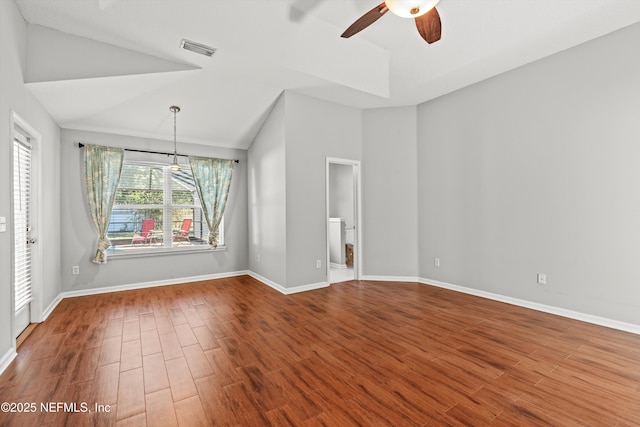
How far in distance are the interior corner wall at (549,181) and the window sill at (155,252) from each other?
13.9ft

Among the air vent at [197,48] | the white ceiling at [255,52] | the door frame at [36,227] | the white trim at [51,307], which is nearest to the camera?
the white ceiling at [255,52]

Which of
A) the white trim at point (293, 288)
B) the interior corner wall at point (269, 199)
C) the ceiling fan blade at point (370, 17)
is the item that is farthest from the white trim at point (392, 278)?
the ceiling fan blade at point (370, 17)

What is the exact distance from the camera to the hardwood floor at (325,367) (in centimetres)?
176

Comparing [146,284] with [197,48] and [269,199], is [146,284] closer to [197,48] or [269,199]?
[269,199]

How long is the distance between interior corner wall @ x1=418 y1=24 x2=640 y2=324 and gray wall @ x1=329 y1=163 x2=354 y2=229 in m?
2.41

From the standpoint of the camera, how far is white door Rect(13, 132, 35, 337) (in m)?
2.89

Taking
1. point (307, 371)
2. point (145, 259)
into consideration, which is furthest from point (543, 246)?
point (145, 259)

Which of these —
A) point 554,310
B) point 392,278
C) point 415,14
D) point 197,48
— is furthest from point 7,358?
point 554,310

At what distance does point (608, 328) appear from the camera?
304 centimetres

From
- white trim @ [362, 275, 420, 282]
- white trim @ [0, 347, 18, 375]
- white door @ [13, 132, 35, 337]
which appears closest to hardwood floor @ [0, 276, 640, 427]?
white trim @ [0, 347, 18, 375]

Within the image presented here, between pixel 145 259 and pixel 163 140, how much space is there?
2.15 m

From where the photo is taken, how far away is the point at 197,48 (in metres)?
3.21

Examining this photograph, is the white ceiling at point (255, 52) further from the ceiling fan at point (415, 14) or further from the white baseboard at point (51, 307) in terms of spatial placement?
the white baseboard at point (51, 307)

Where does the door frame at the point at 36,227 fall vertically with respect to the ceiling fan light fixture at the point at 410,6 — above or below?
below
